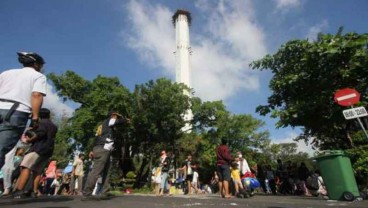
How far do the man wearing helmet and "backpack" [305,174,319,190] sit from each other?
12.6 m

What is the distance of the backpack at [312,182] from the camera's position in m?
14.6

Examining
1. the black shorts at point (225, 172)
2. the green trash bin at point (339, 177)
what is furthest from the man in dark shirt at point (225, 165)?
the green trash bin at point (339, 177)

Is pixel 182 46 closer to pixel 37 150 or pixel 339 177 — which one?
pixel 339 177

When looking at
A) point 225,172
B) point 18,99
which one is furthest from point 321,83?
point 18,99

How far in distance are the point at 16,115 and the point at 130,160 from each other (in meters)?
34.4

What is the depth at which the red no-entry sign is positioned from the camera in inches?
320

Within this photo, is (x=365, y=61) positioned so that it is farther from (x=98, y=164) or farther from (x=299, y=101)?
(x=98, y=164)

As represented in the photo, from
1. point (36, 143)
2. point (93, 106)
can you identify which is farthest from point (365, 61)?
point (93, 106)

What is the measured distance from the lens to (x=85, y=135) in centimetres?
3638

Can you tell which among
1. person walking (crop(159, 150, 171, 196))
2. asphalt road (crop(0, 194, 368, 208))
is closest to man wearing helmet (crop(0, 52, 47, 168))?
asphalt road (crop(0, 194, 368, 208))

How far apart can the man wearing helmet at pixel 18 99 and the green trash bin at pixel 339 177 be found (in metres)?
7.16

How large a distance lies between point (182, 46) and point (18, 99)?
228 ft

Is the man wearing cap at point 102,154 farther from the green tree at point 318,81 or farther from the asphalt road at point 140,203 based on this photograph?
the green tree at point 318,81

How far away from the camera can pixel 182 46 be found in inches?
2886
